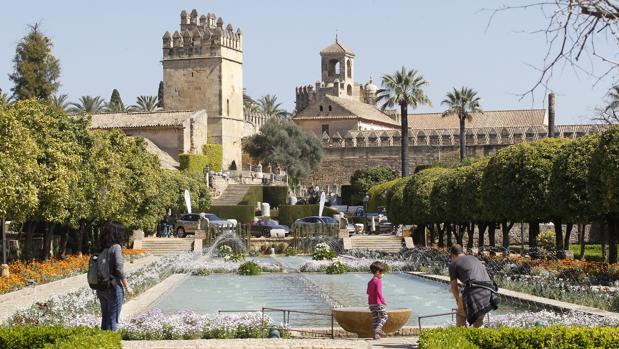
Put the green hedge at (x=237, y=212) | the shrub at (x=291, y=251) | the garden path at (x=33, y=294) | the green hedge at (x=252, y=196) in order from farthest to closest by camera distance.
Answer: the green hedge at (x=252, y=196), the green hedge at (x=237, y=212), the shrub at (x=291, y=251), the garden path at (x=33, y=294)

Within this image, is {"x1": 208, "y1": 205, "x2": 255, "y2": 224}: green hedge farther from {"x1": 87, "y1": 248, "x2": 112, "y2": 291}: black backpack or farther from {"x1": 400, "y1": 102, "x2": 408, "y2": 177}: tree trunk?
{"x1": 87, "y1": 248, "x2": 112, "y2": 291}: black backpack

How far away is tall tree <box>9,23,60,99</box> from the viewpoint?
52250 millimetres

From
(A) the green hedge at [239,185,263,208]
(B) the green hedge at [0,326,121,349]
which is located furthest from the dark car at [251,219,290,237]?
(B) the green hedge at [0,326,121,349]

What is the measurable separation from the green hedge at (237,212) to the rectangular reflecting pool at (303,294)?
3104cm

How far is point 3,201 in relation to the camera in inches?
875

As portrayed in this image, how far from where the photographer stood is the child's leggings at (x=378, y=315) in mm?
12469

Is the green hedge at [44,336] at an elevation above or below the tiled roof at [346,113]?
below

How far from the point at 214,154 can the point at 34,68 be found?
855 inches

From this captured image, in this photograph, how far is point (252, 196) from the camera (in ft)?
218

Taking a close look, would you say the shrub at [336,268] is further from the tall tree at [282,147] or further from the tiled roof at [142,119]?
Result: the tall tree at [282,147]

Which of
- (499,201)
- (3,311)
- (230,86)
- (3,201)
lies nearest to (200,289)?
(3,201)

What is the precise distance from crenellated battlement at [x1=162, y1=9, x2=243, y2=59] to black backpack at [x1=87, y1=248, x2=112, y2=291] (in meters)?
65.2

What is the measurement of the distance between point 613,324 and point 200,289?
481 inches

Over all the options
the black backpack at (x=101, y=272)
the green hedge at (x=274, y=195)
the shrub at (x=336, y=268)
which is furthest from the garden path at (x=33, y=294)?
the green hedge at (x=274, y=195)
